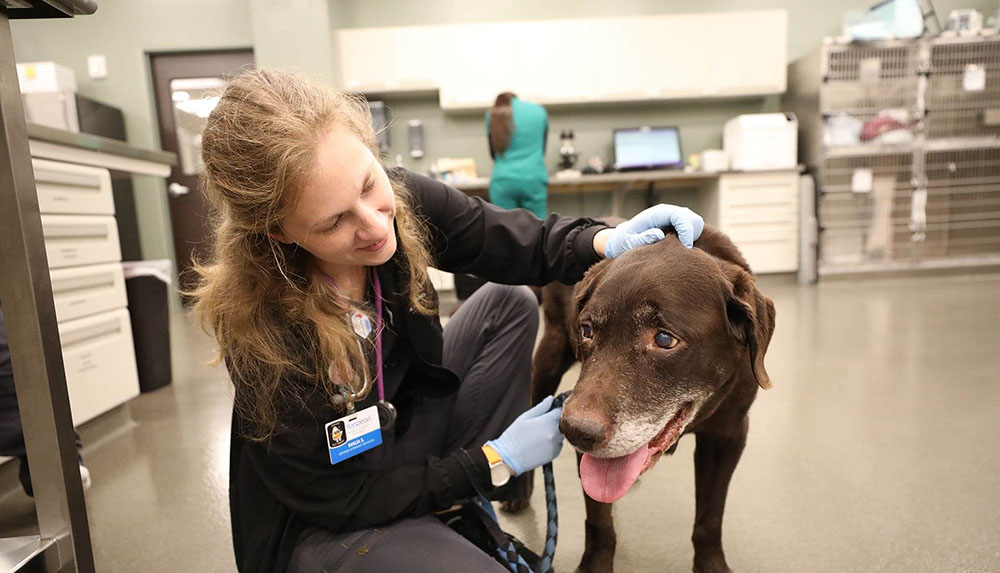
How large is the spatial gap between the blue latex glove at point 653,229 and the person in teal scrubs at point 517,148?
3208 mm

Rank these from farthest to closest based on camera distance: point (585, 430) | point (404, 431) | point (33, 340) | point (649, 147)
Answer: point (649, 147) < point (404, 431) < point (585, 430) < point (33, 340)

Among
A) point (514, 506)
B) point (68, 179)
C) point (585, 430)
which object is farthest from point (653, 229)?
point (68, 179)

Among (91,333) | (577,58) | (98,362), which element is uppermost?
(577,58)

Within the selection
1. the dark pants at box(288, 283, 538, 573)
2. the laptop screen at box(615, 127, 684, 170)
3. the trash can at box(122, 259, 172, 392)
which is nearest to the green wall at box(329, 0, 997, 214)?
the laptop screen at box(615, 127, 684, 170)

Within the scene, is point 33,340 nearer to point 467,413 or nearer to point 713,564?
point 467,413

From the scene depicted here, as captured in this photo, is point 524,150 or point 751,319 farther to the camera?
point 524,150

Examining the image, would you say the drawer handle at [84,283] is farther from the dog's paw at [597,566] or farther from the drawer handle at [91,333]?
the dog's paw at [597,566]

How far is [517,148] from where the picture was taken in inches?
168

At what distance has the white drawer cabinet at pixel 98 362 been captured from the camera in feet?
6.21

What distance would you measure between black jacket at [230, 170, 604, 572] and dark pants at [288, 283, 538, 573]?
3cm

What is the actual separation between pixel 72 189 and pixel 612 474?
212cm

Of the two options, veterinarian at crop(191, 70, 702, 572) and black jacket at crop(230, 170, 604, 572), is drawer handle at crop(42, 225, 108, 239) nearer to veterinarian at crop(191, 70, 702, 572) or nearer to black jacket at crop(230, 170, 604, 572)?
veterinarian at crop(191, 70, 702, 572)

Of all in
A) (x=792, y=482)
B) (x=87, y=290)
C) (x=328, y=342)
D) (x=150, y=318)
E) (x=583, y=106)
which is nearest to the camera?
(x=328, y=342)

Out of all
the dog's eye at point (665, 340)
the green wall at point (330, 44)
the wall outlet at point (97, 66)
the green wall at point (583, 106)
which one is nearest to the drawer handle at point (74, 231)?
the dog's eye at point (665, 340)
